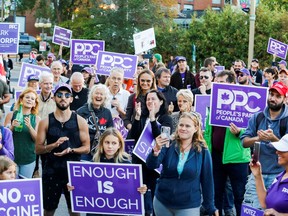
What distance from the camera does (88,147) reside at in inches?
341

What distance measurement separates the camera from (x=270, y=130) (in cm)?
798

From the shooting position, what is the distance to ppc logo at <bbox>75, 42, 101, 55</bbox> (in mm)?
17172

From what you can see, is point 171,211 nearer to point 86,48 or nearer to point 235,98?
point 235,98

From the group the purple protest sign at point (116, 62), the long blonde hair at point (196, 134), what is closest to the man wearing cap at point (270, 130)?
the long blonde hair at point (196, 134)

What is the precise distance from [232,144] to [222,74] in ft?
4.67

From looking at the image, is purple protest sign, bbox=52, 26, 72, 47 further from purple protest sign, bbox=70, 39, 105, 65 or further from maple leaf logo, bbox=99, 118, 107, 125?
maple leaf logo, bbox=99, 118, 107, 125

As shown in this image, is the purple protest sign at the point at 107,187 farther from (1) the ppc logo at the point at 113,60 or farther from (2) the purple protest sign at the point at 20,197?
(1) the ppc logo at the point at 113,60

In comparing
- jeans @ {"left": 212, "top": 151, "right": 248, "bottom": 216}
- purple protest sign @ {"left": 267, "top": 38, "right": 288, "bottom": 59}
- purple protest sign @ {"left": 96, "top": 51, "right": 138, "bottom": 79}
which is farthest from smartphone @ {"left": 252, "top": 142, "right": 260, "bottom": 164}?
purple protest sign @ {"left": 267, "top": 38, "right": 288, "bottom": 59}

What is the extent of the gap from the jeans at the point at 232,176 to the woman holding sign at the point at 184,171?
213cm

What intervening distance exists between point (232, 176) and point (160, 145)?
8.68 ft

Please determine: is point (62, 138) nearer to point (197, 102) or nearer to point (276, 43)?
point (197, 102)

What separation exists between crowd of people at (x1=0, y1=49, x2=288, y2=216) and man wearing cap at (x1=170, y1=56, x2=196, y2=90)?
8.03 feet

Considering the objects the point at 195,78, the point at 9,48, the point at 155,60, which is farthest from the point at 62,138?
the point at 155,60

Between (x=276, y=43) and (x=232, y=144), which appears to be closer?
(x=232, y=144)
